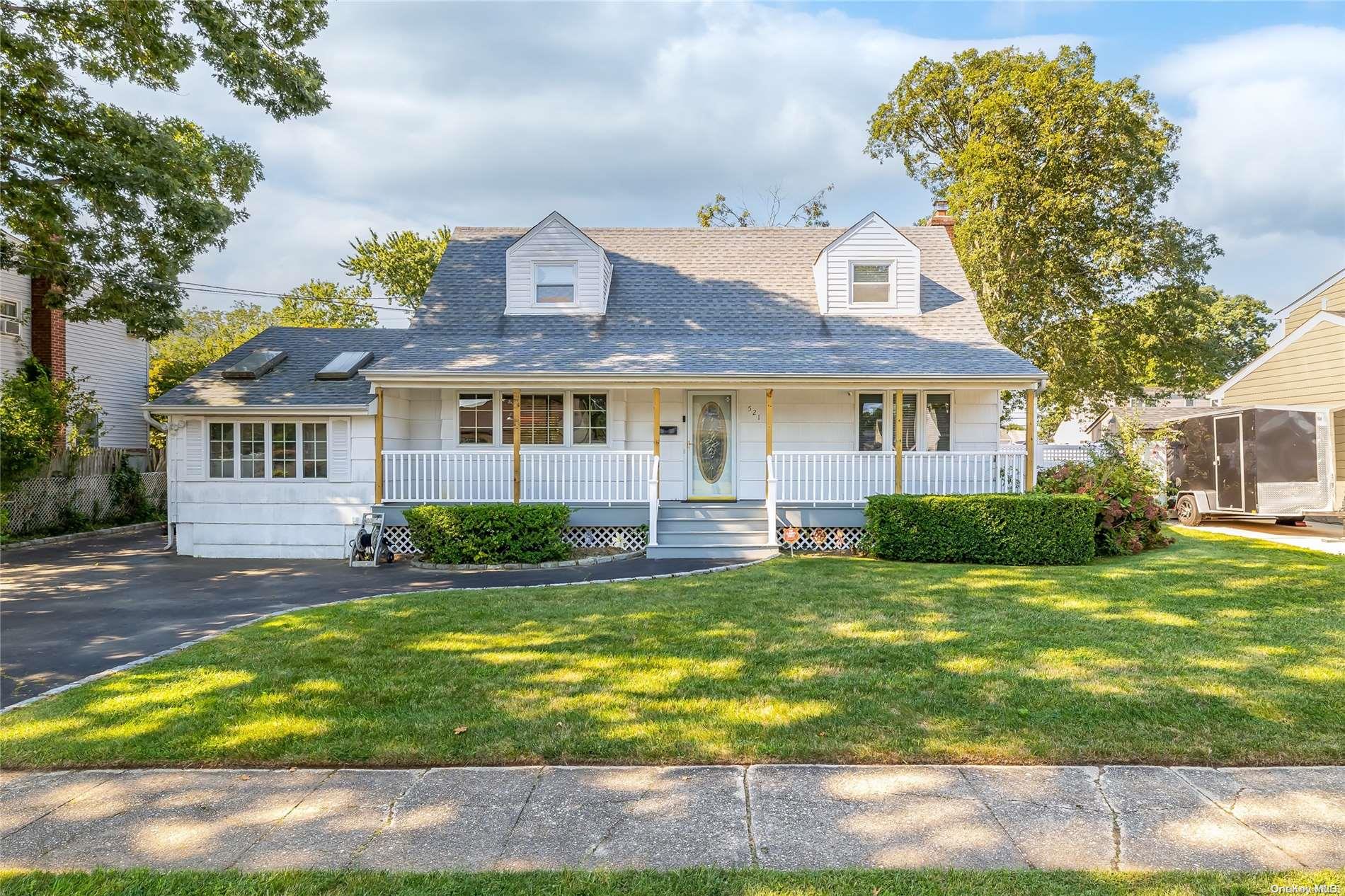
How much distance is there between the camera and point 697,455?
1305 centimetres

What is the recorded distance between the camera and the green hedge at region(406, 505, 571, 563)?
10570 millimetres

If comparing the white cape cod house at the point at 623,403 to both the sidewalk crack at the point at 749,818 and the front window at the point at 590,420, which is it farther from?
the sidewalk crack at the point at 749,818

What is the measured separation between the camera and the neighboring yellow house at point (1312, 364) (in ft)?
48.5

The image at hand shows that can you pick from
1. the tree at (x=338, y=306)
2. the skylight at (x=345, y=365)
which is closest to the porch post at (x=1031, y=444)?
the skylight at (x=345, y=365)

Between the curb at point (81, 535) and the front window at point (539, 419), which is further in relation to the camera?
the curb at point (81, 535)

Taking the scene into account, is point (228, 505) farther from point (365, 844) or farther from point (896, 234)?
point (896, 234)

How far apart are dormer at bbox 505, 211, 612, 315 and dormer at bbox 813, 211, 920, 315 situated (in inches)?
197

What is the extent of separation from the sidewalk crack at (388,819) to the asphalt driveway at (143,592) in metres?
3.83

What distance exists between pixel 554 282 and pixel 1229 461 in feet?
51.9

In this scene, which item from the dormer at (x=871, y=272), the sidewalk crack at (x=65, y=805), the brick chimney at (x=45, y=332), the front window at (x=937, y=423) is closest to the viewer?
the sidewalk crack at (x=65, y=805)

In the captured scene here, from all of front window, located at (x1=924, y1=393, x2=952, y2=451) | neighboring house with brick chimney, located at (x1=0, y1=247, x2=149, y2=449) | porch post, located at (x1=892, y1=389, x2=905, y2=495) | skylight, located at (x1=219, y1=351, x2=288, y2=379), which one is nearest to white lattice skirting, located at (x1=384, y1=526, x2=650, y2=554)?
skylight, located at (x1=219, y1=351, x2=288, y2=379)

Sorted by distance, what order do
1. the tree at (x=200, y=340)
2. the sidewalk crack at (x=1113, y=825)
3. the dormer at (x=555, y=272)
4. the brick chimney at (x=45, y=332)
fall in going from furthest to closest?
the tree at (x=200, y=340), the brick chimney at (x=45, y=332), the dormer at (x=555, y=272), the sidewalk crack at (x=1113, y=825)

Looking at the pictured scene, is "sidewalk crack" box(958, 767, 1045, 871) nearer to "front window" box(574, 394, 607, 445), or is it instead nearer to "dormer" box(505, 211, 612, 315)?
"front window" box(574, 394, 607, 445)

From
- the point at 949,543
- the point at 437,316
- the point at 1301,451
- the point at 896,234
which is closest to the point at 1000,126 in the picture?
the point at 896,234
